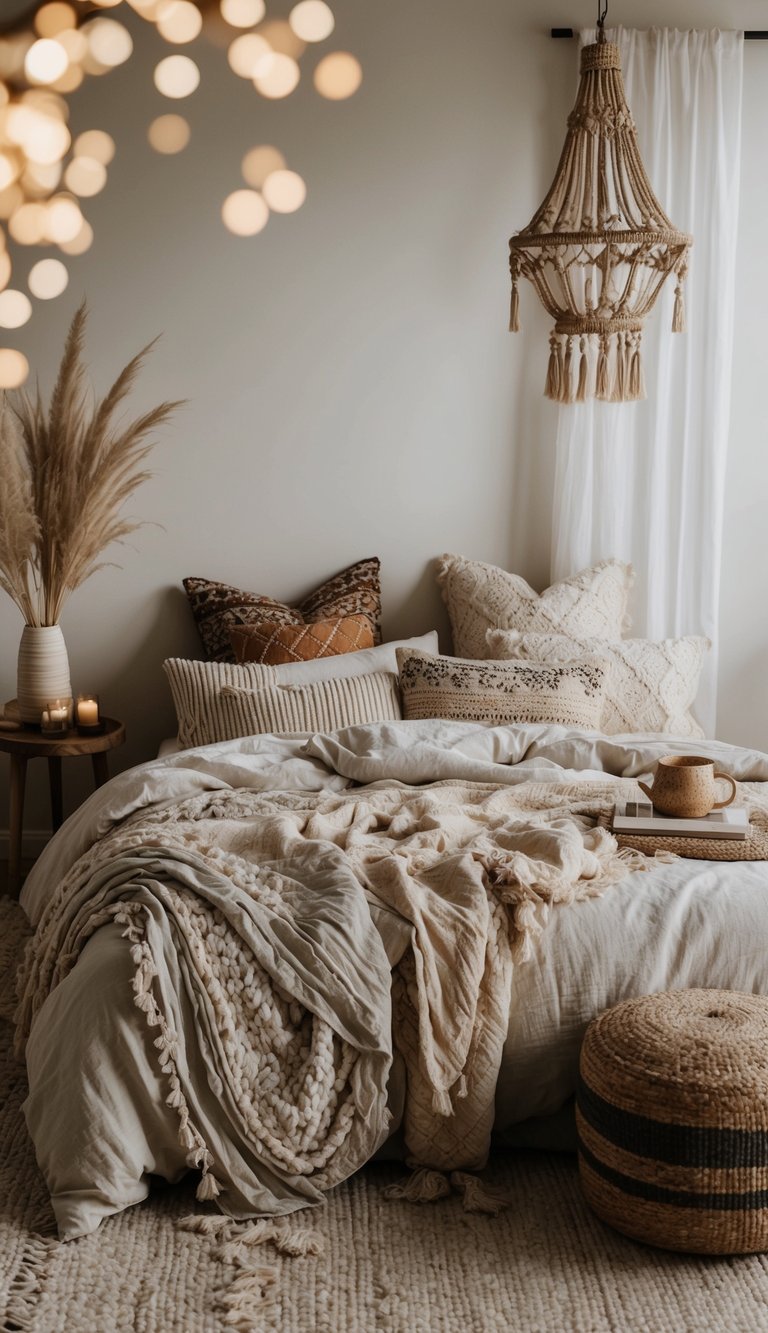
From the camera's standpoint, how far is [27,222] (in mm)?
3727

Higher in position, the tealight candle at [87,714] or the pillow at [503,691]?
the pillow at [503,691]

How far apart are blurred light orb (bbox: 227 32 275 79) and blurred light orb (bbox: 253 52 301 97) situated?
15mm

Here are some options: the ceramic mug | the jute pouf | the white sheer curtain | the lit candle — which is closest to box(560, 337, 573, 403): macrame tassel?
the white sheer curtain

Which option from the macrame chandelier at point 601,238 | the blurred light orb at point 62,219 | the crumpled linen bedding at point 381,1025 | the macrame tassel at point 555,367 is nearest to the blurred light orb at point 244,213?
the blurred light orb at point 62,219

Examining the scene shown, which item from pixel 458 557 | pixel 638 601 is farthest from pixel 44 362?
pixel 638 601

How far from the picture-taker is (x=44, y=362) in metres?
3.79

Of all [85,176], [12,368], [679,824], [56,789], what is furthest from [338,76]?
[679,824]

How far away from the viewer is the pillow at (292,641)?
3609 mm

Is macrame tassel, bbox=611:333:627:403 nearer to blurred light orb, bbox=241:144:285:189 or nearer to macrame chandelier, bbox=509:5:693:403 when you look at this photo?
macrame chandelier, bbox=509:5:693:403

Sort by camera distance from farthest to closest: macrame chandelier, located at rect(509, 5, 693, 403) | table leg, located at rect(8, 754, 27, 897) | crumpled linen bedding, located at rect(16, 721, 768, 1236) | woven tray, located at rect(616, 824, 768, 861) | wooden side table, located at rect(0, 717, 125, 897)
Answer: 1. table leg, located at rect(8, 754, 27, 897)
2. wooden side table, located at rect(0, 717, 125, 897)
3. macrame chandelier, located at rect(509, 5, 693, 403)
4. woven tray, located at rect(616, 824, 768, 861)
5. crumpled linen bedding, located at rect(16, 721, 768, 1236)

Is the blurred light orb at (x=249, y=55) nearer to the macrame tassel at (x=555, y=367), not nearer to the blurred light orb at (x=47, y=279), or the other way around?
the blurred light orb at (x=47, y=279)

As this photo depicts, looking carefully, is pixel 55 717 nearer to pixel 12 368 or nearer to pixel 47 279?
pixel 12 368

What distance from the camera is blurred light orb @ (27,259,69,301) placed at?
147 inches

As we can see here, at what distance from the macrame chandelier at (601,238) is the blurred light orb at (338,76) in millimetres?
765
